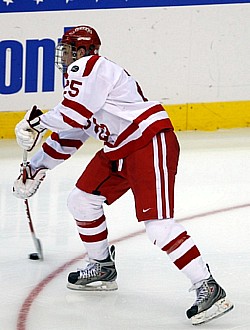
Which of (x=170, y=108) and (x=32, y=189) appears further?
(x=170, y=108)

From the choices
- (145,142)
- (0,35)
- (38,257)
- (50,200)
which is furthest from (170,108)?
(145,142)

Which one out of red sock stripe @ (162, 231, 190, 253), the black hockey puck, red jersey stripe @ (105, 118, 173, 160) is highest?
red jersey stripe @ (105, 118, 173, 160)

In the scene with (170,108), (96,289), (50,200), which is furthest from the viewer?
(170,108)

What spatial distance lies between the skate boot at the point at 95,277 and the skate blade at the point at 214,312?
485mm

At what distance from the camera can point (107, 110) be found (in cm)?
360

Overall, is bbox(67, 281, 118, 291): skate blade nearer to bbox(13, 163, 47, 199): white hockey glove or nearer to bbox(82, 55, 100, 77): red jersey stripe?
bbox(13, 163, 47, 199): white hockey glove

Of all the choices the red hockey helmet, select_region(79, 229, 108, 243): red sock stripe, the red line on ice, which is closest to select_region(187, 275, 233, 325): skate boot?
select_region(79, 229, 108, 243): red sock stripe

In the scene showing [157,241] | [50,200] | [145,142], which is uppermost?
[145,142]

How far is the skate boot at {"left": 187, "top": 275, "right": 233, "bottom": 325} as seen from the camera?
3.57 meters

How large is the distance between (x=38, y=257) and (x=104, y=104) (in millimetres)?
981

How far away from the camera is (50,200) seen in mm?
5238

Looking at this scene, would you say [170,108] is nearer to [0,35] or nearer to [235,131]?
[235,131]

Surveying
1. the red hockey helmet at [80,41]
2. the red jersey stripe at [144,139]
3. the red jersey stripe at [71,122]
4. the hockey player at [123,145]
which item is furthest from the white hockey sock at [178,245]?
the red hockey helmet at [80,41]

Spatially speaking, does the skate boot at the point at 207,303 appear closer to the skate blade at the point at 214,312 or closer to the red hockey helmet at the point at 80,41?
the skate blade at the point at 214,312
